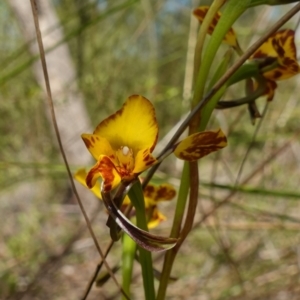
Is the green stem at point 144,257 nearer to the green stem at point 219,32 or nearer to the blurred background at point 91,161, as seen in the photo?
the green stem at point 219,32

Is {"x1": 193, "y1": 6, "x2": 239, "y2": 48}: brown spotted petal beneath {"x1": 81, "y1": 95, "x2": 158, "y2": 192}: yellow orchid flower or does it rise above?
above

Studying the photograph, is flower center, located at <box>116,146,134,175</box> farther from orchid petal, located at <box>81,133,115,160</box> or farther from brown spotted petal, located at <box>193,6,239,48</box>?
brown spotted petal, located at <box>193,6,239,48</box>

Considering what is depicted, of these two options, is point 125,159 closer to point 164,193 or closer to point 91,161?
point 164,193

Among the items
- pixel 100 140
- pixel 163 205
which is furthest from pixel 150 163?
pixel 163 205

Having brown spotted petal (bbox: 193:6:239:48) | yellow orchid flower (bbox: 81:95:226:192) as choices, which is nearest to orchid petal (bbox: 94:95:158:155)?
yellow orchid flower (bbox: 81:95:226:192)

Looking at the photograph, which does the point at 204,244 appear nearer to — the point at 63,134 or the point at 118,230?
the point at 63,134

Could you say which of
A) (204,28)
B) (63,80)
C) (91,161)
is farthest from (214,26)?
(63,80)
